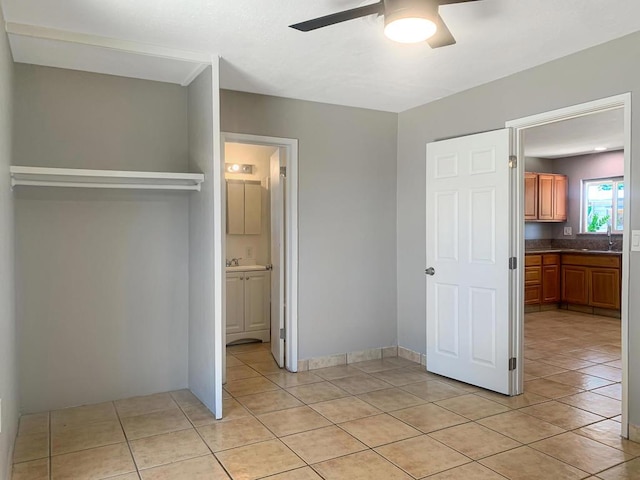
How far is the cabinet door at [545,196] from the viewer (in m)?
7.84

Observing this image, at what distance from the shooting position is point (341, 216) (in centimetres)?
462

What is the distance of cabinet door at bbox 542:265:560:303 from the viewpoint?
7652 millimetres

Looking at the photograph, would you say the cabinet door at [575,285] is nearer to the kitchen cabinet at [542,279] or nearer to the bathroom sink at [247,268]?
the kitchen cabinet at [542,279]

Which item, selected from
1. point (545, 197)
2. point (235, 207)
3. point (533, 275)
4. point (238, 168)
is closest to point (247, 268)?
point (235, 207)

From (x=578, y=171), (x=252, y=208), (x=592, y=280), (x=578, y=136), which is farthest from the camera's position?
(x=578, y=171)

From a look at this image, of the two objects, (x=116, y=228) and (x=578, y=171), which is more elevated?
(x=578, y=171)

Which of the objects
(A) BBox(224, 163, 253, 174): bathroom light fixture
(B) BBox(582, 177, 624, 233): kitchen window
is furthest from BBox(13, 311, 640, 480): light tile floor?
(B) BBox(582, 177, 624, 233): kitchen window

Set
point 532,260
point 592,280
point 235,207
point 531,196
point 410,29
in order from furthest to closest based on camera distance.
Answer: point 531,196 → point 532,260 → point 592,280 → point 235,207 → point 410,29

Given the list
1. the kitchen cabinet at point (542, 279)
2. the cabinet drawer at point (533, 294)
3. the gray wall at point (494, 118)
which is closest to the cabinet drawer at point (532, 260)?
the kitchen cabinet at point (542, 279)

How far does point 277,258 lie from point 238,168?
5.19 feet

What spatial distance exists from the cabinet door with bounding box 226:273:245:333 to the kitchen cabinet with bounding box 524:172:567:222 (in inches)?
190

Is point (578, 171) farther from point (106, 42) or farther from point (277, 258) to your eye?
point (106, 42)

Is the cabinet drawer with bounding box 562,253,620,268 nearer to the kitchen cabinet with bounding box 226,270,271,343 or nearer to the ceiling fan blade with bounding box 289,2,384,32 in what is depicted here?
the kitchen cabinet with bounding box 226,270,271,343

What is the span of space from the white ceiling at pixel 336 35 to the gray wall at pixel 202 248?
355 millimetres
